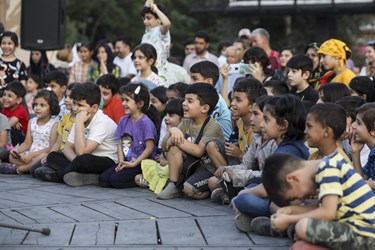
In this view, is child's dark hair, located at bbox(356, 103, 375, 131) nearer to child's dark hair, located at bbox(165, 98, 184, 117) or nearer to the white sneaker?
the white sneaker

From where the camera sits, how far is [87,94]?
8.97 meters

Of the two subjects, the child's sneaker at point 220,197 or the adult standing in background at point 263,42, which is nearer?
the child's sneaker at point 220,197

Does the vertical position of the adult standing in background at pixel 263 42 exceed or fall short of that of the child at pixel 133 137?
it exceeds it

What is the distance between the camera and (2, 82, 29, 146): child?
1066 cm

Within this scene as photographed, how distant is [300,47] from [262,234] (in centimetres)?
1636

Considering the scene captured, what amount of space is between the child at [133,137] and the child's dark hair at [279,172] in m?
3.23

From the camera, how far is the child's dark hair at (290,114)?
6473mm

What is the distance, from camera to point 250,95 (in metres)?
7.91

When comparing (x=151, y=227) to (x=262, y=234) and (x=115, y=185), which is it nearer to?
(x=262, y=234)

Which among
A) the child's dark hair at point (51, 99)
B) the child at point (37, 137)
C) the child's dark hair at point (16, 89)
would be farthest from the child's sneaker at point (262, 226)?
the child's dark hair at point (16, 89)

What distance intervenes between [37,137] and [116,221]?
3.31 meters

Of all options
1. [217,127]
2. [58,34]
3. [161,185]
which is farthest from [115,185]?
[58,34]

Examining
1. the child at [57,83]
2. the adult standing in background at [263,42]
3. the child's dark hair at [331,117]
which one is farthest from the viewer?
the adult standing in background at [263,42]

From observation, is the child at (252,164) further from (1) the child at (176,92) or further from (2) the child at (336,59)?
(2) the child at (336,59)
